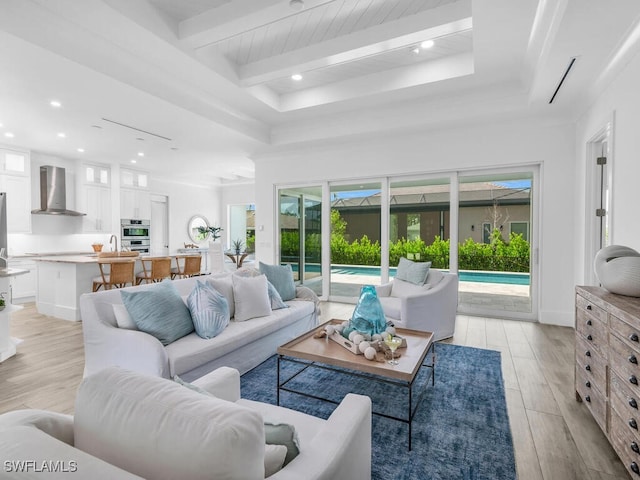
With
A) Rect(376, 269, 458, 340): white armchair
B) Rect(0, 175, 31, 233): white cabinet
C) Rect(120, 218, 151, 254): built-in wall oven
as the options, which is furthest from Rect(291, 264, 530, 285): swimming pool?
Rect(0, 175, 31, 233): white cabinet

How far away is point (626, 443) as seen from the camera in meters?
1.70

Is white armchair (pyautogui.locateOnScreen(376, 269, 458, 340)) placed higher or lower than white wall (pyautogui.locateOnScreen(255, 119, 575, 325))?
lower

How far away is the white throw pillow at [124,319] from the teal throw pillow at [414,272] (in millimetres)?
3069

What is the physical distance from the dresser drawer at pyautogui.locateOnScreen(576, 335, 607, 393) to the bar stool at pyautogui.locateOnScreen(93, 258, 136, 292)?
5409 millimetres

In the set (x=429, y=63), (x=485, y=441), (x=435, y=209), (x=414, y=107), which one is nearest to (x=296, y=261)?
(x=435, y=209)

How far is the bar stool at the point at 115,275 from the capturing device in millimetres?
4898

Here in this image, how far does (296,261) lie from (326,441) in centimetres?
558

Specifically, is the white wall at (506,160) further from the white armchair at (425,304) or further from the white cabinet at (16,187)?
the white cabinet at (16,187)

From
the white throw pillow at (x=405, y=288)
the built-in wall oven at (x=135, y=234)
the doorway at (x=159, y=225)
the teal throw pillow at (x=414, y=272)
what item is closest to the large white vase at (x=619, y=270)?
the white throw pillow at (x=405, y=288)

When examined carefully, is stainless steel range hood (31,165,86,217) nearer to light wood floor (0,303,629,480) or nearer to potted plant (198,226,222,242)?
light wood floor (0,303,629,480)

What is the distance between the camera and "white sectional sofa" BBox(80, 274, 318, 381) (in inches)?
90.4

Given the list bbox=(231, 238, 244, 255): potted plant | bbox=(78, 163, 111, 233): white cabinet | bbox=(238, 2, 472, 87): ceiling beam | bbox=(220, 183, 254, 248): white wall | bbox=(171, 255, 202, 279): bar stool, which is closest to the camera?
bbox=(238, 2, 472, 87): ceiling beam

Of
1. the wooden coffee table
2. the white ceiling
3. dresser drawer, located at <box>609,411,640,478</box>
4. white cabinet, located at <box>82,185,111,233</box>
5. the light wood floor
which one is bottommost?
the light wood floor

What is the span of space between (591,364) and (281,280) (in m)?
2.93
